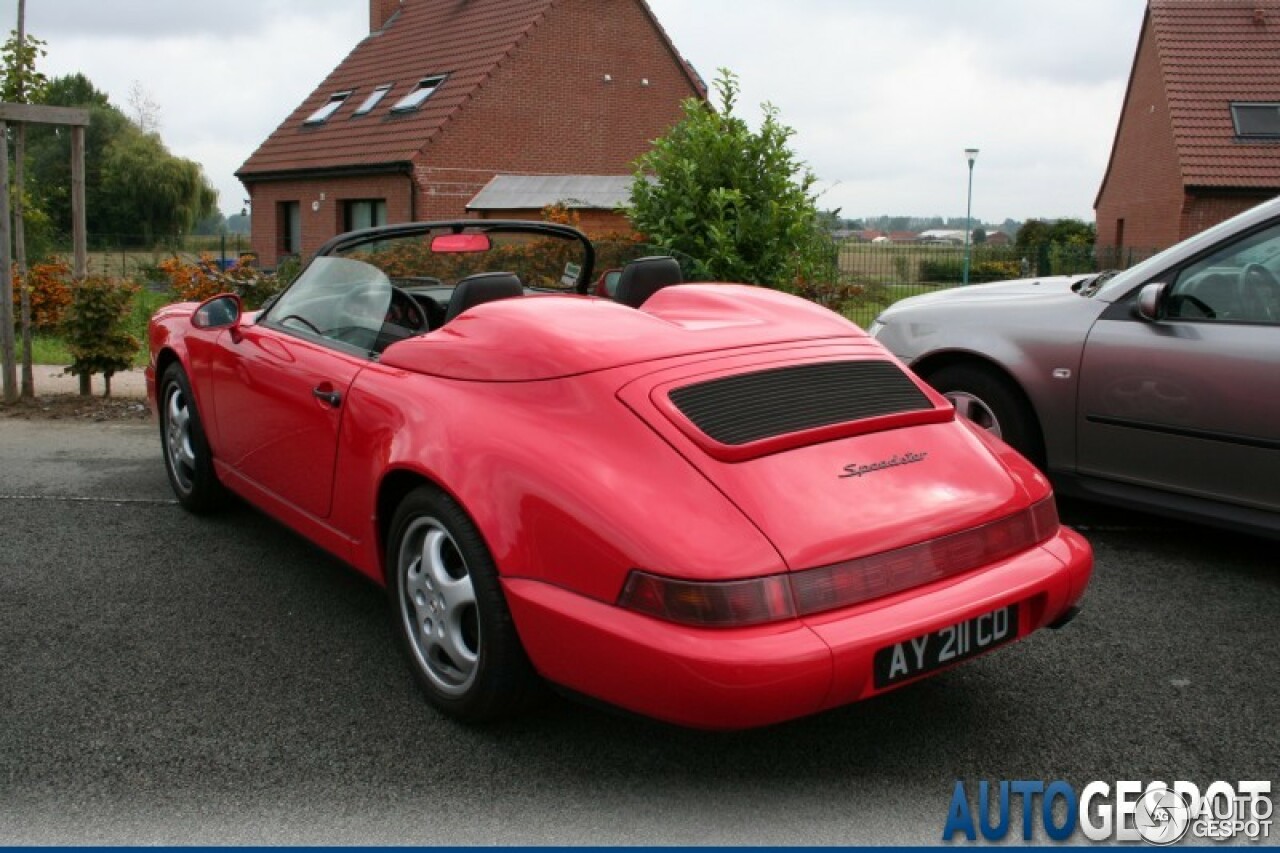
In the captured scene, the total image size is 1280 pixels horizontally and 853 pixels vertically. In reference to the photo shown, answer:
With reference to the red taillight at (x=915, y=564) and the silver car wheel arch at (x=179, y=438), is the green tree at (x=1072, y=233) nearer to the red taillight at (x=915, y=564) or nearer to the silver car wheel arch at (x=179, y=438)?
the silver car wheel arch at (x=179, y=438)

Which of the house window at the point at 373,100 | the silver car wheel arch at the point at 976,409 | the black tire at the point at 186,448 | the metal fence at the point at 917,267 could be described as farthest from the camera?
the house window at the point at 373,100

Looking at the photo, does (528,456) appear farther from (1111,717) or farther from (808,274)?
(808,274)

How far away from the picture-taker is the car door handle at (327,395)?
3.85 metres

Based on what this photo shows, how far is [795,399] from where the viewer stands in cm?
328

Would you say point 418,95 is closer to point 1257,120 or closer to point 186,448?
point 1257,120

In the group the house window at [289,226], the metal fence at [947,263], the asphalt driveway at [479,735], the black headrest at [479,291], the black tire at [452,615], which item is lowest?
the asphalt driveway at [479,735]

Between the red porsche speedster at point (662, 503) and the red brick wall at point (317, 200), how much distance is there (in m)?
22.7

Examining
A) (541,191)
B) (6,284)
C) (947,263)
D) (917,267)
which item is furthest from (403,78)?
(6,284)

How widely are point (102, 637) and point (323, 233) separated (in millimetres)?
27366

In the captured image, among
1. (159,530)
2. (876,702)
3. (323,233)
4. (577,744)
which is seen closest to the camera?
(577,744)

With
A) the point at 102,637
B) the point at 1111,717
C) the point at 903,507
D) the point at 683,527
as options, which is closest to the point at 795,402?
the point at 903,507

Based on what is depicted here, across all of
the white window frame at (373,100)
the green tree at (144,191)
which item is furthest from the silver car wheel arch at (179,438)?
the green tree at (144,191)

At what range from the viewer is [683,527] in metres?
2.78

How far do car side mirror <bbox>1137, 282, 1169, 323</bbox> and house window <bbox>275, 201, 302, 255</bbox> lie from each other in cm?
2971
